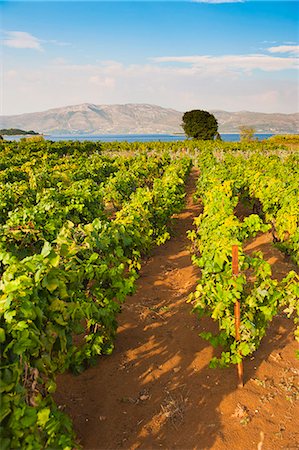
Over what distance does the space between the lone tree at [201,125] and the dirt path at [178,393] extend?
55.6 meters

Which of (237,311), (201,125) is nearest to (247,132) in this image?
(201,125)

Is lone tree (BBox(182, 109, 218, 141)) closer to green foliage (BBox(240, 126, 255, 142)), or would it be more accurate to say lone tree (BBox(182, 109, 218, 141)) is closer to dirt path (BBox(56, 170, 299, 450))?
green foliage (BBox(240, 126, 255, 142))

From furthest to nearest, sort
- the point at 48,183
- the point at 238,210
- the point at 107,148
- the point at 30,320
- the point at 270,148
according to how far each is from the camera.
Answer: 1. the point at 107,148
2. the point at 270,148
3. the point at 238,210
4. the point at 48,183
5. the point at 30,320

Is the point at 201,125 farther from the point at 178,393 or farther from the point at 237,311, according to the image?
the point at 178,393

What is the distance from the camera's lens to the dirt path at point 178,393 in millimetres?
3984

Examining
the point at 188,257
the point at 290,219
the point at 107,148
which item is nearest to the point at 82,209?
the point at 188,257

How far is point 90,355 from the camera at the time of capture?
486 cm

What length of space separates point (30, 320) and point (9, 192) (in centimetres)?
597

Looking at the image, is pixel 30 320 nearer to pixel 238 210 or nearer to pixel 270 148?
pixel 238 210

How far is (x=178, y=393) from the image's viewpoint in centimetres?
462

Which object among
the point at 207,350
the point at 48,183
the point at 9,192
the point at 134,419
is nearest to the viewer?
the point at 134,419

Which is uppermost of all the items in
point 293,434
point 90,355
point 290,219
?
point 290,219

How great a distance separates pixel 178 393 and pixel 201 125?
57.7m

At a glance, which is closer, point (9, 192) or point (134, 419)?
point (134, 419)
